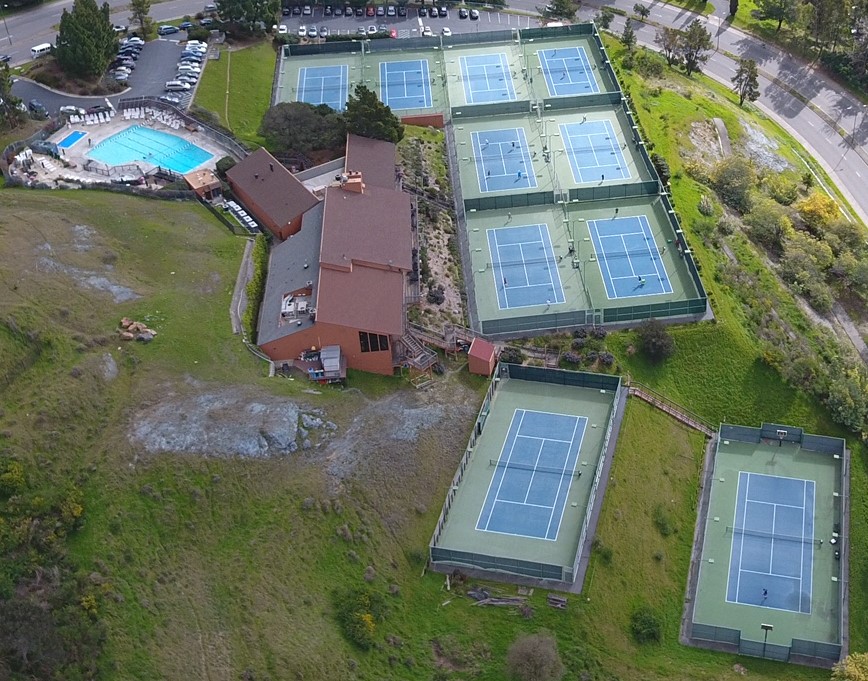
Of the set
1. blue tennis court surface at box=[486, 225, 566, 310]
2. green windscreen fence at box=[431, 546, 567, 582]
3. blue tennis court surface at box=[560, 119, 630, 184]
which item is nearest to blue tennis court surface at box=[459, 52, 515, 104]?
blue tennis court surface at box=[560, 119, 630, 184]

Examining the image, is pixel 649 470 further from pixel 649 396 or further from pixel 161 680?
pixel 161 680

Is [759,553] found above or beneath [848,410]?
beneath

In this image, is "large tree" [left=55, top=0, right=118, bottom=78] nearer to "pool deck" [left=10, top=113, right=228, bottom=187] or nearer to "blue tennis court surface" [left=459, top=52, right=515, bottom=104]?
"pool deck" [left=10, top=113, right=228, bottom=187]

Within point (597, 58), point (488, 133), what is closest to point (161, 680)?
point (488, 133)

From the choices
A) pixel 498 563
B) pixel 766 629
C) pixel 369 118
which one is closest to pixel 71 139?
pixel 369 118

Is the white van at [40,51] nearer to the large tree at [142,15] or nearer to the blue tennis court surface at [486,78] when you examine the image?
the large tree at [142,15]

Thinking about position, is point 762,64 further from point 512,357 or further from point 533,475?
point 533,475

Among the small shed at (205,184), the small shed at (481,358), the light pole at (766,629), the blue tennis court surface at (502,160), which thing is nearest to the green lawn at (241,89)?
the small shed at (205,184)
